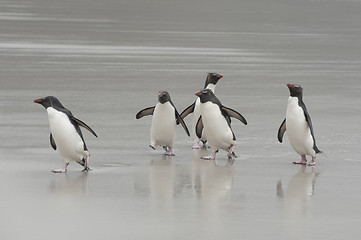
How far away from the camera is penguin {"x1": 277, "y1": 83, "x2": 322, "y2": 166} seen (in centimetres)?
870

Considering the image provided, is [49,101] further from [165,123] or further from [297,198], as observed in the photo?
[297,198]

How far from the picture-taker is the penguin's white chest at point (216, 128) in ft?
29.5

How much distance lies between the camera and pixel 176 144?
32.7 feet

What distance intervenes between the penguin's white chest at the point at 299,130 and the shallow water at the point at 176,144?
0.20m

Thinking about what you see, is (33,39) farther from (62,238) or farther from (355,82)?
(62,238)

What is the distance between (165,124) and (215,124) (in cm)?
52

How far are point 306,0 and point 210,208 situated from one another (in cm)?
4475

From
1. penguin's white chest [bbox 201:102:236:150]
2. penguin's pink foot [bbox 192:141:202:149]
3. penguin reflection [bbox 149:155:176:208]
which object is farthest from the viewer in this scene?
penguin's pink foot [bbox 192:141:202:149]

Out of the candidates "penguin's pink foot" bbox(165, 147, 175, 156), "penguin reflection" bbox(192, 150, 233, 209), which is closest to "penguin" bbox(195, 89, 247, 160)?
"penguin reflection" bbox(192, 150, 233, 209)

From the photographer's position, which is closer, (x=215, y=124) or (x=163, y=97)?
(x=215, y=124)

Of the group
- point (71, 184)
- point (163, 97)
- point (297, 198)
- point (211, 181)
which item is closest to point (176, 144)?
point (163, 97)

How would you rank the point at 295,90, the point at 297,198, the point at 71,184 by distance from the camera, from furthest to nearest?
1. the point at 295,90
2. the point at 71,184
3. the point at 297,198

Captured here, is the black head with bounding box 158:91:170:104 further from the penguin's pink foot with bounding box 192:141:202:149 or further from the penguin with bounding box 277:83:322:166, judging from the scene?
the penguin with bounding box 277:83:322:166

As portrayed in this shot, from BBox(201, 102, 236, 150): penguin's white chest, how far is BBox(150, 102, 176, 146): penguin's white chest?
353 millimetres
